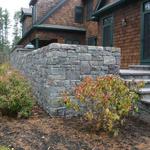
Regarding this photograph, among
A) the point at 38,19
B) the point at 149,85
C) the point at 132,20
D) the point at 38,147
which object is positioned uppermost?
the point at 38,19

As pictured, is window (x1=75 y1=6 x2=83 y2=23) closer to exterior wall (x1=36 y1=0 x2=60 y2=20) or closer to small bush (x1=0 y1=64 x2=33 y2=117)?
exterior wall (x1=36 y1=0 x2=60 y2=20)

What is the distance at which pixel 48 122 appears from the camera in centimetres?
573

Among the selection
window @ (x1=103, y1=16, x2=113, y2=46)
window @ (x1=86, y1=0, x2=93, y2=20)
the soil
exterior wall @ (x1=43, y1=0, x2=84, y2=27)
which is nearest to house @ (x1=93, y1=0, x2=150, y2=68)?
window @ (x1=103, y1=16, x2=113, y2=46)

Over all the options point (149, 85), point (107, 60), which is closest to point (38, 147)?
point (107, 60)

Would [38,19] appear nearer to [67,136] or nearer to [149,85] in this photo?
[149,85]

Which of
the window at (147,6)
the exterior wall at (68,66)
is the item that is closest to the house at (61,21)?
the window at (147,6)

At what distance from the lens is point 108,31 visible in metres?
12.3

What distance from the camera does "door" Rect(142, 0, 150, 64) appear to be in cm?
950

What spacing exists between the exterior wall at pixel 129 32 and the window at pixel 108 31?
341mm

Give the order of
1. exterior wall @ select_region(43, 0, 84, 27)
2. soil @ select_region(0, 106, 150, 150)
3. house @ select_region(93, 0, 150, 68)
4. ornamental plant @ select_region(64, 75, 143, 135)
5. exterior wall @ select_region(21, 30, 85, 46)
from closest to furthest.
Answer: soil @ select_region(0, 106, 150, 150) → ornamental plant @ select_region(64, 75, 143, 135) → house @ select_region(93, 0, 150, 68) → exterior wall @ select_region(21, 30, 85, 46) → exterior wall @ select_region(43, 0, 84, 27)

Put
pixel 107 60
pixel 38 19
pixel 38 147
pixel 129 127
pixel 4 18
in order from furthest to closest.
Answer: pixel 4 18 → pixel 38 19 → pixel 107 60 → pixel 129 127 → pixel 38 147

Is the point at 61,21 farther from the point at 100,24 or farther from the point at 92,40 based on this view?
the point at 100,24

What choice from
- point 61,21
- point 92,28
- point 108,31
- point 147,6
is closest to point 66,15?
point 61,21

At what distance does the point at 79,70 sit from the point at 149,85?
181 cm
